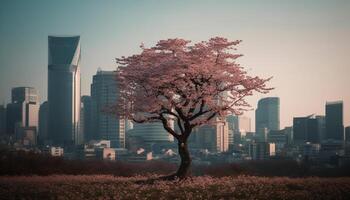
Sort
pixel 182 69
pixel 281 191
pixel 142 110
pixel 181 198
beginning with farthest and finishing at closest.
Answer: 1. pixel 142 110
2. pixel 182 69
3. pixel 281 191
4. pixel 181 198

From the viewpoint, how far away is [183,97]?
37.2m

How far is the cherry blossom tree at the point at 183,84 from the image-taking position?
3606 cm

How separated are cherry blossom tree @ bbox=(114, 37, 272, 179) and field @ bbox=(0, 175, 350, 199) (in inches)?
217

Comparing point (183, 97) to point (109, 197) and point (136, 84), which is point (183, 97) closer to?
point (136, 84)

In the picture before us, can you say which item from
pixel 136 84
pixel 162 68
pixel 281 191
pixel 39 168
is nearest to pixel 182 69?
pixel 162 68

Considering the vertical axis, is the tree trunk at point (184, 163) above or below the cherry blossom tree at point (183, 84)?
below

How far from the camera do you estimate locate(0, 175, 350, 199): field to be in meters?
26.0

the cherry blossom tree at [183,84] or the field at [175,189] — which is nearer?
the field at [175,189]

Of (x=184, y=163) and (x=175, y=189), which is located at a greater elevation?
(x=184, y=163)

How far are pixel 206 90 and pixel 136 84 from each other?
216 inches

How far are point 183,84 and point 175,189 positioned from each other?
31.7 feet

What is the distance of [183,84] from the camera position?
3669 cm

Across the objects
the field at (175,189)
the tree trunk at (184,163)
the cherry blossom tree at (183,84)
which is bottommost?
the field at (175,189)

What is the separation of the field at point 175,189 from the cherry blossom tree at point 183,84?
551 centimetres
